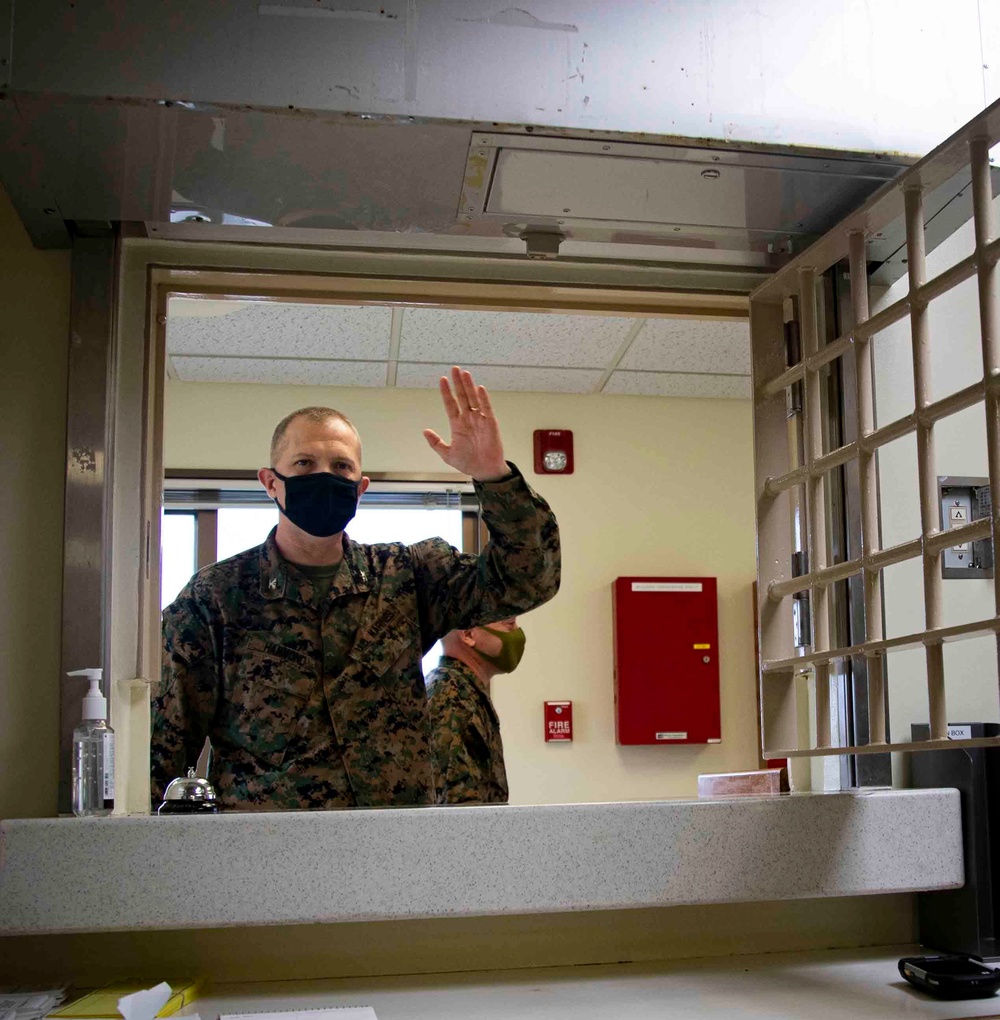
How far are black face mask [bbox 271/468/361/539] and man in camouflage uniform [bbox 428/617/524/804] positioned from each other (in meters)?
0.38

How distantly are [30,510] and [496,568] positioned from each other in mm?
722

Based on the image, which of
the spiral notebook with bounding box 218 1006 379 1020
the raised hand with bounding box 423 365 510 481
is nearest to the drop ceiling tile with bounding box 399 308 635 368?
the raised hand with bounding box 423 365 510 481

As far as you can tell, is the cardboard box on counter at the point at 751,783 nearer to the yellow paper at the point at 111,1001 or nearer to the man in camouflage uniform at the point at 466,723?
the man in camouflage uniform at the point at 466,723

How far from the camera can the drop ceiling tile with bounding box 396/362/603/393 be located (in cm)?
287

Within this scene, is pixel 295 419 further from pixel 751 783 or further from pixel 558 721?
pixel 751 783

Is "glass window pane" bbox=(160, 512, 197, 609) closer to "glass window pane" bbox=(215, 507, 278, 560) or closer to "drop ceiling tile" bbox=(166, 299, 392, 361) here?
"glass window pane" bbox=(215, 507, 278, 560)

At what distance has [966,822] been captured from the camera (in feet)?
5.47

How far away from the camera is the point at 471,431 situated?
171cm

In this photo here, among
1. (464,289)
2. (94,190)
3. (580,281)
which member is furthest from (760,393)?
(94,190)

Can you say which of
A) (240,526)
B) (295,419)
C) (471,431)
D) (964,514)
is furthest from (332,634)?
(964,514)

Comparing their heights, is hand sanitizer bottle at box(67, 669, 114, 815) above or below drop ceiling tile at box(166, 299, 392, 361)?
below

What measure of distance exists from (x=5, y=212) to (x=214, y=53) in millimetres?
541

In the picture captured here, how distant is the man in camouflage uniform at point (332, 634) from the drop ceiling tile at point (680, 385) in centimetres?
106

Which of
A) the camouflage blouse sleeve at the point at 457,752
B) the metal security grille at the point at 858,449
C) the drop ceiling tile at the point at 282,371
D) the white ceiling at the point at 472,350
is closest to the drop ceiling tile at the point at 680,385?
the white ceiling at the point at 472,350
